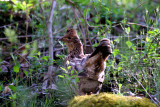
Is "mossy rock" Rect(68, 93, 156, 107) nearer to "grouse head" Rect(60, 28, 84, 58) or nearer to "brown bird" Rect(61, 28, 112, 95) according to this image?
"brown bird" Rect(61, 28, 112, 95)

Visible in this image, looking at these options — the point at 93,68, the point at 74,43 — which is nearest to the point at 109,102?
the point at 93,68

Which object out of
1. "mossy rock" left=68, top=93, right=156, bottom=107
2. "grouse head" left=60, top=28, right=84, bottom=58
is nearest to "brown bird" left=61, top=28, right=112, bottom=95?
"grouse head" left=60, top=28, right=84, bottom=58

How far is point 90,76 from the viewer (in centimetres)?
315

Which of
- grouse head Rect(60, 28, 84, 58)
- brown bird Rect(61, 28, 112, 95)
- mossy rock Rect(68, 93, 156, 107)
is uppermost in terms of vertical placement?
grouse head Rect(60, 28, 84, 58)

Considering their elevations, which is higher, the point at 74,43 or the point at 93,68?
the point at 74,43

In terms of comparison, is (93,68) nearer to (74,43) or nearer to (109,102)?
(109,102)

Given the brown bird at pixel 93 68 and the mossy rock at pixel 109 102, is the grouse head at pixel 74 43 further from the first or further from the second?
the mossy rock at pixel 109 102

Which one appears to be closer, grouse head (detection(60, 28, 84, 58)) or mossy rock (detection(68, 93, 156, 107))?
mossy rock (detection(68, 93, 156, 107))

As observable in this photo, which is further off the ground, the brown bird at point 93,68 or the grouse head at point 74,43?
the grouse head at point 74,43

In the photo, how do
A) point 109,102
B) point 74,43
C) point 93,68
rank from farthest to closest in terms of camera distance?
point 74,43, point 93,68, point 109,102

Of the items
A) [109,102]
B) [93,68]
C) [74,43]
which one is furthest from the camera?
[74,43]

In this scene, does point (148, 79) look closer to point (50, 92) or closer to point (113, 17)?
point (50, 92)

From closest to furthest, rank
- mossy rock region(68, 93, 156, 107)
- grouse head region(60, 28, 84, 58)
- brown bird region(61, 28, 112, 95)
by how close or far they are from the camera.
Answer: mossy rock region(68, 93, 156, 107)
brown bird region(61, 28, 112, 95)
grouse head region(60, 28, 84, 58)

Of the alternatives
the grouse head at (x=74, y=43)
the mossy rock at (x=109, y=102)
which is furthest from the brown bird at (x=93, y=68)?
the mossy rock at (x=109, y=102)
